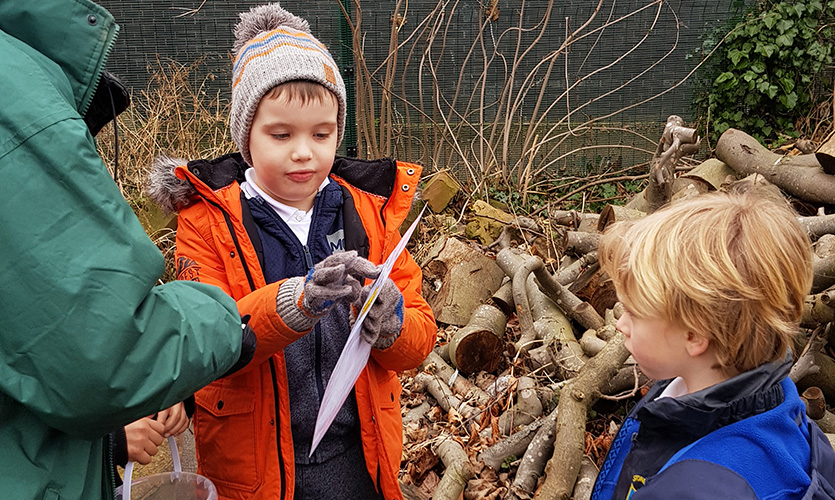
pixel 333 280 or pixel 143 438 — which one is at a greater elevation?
pixel 333 280

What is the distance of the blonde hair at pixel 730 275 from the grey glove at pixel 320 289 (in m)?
0.67

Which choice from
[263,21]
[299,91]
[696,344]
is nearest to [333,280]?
[299,91]

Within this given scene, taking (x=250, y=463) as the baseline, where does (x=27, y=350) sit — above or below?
above

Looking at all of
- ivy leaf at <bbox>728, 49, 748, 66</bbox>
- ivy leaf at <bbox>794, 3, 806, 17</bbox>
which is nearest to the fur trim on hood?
ivy leaf at <bbox>728, 49, 748, 66</bbox>

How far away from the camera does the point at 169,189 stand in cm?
196

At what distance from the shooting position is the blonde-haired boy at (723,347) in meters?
1.31

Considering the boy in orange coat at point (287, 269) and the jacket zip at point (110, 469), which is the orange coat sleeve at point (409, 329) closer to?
the boy in orange coat at point (287, 269)

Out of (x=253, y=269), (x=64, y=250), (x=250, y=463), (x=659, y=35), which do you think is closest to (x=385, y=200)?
(x=253, y=269)

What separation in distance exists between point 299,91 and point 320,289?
60 cm

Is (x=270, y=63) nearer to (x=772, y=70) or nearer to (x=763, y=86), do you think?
(x=763, y=86)

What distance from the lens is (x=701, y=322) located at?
1.39m

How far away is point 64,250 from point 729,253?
121 cm

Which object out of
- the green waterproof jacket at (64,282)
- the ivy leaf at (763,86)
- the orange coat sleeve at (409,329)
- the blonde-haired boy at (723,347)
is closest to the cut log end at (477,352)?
the orange coat sleeve at (409,329)

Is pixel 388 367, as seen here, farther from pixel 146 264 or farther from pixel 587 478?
pixel 587 478
